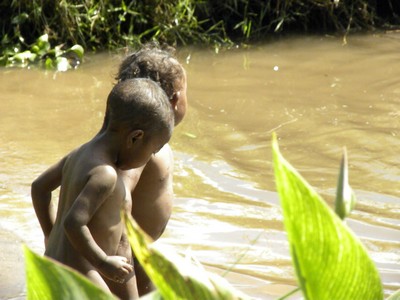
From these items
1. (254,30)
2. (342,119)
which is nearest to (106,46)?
(254,30)

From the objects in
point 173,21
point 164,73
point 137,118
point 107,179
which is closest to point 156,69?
point 164,73

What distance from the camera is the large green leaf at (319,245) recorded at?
0.62m

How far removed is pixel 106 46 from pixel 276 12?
1488 millimetres

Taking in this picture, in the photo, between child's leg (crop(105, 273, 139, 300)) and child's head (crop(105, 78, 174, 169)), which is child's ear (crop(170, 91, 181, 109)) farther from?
child's leg (crop(105, 273, 139, 300))

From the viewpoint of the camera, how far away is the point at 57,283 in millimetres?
666

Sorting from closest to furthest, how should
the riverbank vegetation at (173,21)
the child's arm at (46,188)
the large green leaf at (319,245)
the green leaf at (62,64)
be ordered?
1. the large green leaf at (319,245)
2. the child's arm at (46,188)
3. the green leaf at (62,64)
4. the riverbank vegetation at (173,21)

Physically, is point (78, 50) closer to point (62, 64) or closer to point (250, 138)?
point (62, 64)

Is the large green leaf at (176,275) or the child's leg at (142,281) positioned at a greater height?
the large green leaf at (176,275)

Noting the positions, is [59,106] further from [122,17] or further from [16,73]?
[122,17]

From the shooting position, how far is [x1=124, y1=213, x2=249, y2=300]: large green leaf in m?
0.64

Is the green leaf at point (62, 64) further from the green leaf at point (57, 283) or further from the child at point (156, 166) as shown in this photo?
the green leaf at point (57, 283)

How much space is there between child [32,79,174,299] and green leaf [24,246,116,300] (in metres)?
1.71

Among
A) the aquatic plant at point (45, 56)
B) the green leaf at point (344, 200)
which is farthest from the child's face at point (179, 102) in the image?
the aquatic plant at point (45, 56)

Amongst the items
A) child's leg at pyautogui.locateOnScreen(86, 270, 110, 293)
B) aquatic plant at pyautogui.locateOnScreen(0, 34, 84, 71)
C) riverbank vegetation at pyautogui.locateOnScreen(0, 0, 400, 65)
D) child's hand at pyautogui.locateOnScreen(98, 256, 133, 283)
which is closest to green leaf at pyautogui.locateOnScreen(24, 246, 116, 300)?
child's hand at pyautogui.locateOnScreen(98, 256, 133, 283)
